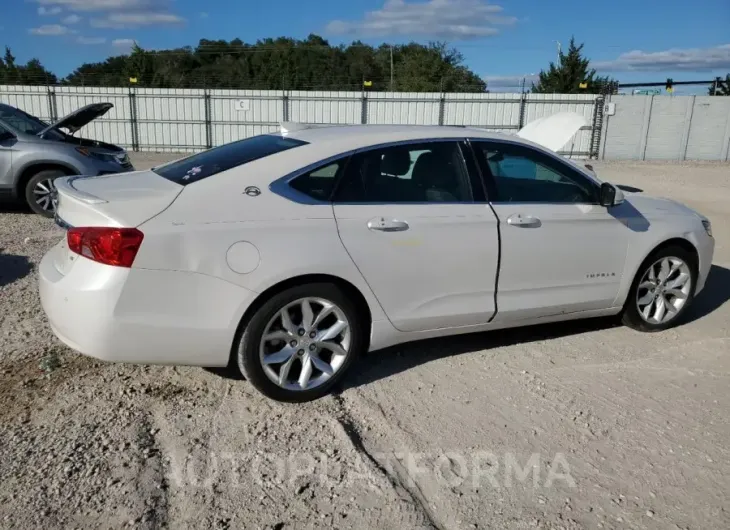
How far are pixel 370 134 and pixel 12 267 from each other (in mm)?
4409

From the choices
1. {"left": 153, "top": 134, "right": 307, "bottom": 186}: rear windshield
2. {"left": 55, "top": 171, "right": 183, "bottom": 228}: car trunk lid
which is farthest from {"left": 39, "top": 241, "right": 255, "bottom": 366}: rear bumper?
{"left": 153, "top": 134, "right": 307, "bottom": 186}: rear windshield

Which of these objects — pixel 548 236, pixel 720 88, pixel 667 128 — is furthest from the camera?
pixel 720 88

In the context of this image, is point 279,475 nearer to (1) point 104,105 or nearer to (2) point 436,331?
(2) point 436,331

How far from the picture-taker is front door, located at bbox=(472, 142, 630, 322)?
4285mm

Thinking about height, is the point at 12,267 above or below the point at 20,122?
below

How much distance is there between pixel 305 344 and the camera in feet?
12.2

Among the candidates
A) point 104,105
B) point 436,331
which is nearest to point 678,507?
point 436,331

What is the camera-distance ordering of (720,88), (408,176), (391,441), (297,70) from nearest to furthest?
(391,441) < (408,176) < (720,88) < (297,70)

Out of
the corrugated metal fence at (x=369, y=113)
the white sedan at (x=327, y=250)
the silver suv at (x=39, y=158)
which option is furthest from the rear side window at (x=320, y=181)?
the corrugated metal fence at (x=369, y=113)

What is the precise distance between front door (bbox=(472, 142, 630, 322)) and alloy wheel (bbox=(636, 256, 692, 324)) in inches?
17.2

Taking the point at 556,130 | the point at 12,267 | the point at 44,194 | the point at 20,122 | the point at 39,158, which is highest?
the point at 556,130

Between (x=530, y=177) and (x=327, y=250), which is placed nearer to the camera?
(x=327, y=250)

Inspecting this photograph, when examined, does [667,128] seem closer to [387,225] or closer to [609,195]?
[609,195]

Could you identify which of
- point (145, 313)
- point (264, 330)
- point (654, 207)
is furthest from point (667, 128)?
point (145, 313)
